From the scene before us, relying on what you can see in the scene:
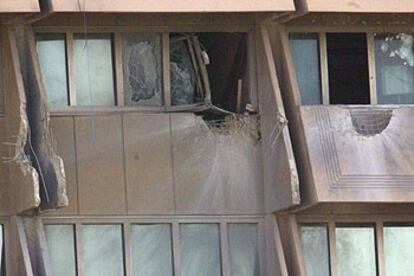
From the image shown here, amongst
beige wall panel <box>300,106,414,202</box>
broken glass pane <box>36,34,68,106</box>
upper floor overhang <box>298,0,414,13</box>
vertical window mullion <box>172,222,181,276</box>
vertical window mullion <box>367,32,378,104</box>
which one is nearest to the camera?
beige wall panel <box>300,106,414,202</box>

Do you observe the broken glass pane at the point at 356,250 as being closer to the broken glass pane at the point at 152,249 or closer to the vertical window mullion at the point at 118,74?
the broken glass pane at the point at 152,249

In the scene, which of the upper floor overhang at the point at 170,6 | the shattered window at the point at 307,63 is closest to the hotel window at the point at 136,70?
the shattered window at the point at 307,63

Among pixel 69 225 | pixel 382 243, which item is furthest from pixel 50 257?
pixel 382 243

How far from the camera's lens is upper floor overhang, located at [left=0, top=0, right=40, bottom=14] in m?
23.1

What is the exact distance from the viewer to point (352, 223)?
24484 millimetres

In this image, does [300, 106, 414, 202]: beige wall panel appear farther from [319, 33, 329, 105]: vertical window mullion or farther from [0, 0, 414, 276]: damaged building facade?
[319, 33, 329, 105]: vertical window mullion

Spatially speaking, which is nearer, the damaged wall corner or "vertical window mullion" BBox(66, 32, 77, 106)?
the damaged wall corner

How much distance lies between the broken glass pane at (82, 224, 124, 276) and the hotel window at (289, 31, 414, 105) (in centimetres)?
259

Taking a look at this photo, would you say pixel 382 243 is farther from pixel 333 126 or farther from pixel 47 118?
pixel 47 118

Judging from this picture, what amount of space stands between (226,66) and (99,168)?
6.70 ft

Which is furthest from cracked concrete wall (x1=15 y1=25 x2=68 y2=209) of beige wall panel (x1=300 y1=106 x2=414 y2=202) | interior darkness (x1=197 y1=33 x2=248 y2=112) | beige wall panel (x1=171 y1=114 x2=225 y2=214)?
beige wall panel (x1=300 y1=106 x2=414 y2=202)

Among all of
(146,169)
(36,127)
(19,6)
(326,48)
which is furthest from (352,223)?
(19,6)

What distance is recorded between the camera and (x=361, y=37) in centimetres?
2480

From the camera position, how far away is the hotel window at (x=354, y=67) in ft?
80.8
